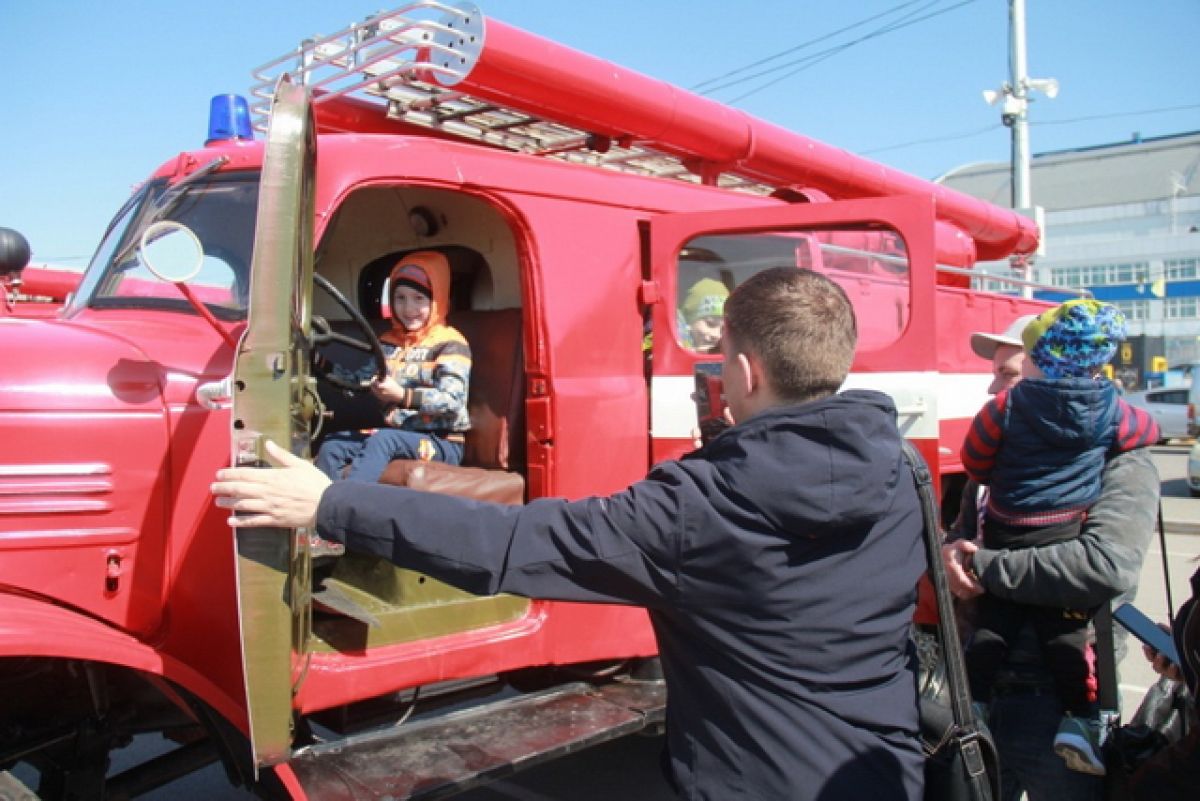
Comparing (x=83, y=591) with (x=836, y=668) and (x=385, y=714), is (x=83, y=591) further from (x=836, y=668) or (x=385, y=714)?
(x=836, y=668)

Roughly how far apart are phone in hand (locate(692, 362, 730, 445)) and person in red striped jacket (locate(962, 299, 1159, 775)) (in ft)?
3.17

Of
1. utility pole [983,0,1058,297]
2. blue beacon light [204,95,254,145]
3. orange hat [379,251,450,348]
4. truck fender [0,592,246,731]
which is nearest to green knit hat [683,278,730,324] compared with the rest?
orange hat [379,251,450,348]

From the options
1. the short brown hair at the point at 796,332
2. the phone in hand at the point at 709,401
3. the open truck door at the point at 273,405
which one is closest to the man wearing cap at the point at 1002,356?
the phone in hand at the point at 709,401

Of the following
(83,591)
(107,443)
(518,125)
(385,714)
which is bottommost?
(385,714)

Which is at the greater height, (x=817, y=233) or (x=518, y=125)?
(x=518, y=125)

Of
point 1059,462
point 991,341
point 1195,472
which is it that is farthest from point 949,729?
point 1195,472

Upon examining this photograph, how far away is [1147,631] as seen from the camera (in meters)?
2.45

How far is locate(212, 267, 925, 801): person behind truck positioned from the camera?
1732mm

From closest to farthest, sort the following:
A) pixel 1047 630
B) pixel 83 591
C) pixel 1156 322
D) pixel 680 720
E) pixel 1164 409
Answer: pixel 680 720, pixel 83 591, pixel 1047 630, pixel 1164 409, pixel 1156 322

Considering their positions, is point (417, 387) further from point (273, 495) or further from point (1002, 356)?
point (1002, 356)

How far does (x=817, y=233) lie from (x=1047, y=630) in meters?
2.06

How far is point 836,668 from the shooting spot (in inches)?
70.8

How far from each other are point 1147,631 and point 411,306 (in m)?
2.89

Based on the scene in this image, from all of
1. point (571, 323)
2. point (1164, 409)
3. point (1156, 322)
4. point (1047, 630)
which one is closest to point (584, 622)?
point (571, 323)
